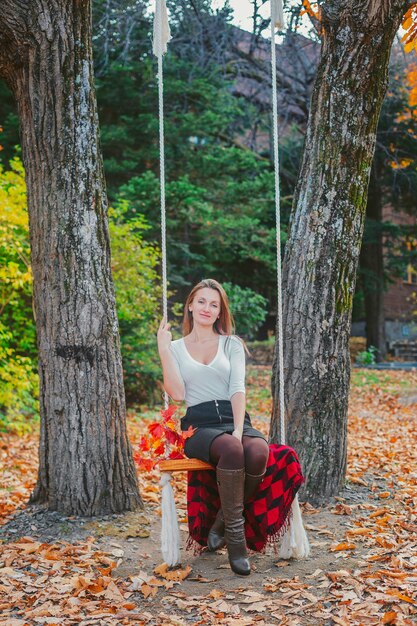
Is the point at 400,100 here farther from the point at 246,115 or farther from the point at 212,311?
the point at 212,311

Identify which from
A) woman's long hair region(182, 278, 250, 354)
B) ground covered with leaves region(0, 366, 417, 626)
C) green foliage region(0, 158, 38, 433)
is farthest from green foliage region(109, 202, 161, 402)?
woman's long hair region(182, 278, 250, 354)

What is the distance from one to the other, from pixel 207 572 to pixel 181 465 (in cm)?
64

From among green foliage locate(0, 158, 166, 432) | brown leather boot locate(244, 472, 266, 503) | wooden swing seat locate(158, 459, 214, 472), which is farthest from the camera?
green foliage locate(0, 158, 166, 432)

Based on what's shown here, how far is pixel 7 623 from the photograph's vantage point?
9.96ft

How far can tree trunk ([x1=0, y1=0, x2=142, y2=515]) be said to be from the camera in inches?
165

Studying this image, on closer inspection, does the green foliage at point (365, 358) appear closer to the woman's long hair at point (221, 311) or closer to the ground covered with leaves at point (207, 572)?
the ground covered with leaves at point (207, 572)

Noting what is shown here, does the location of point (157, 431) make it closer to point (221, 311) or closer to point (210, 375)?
point (210, 375)

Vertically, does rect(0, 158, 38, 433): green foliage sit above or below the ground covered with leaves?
above

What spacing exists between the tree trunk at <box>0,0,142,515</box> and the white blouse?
2.01 ft

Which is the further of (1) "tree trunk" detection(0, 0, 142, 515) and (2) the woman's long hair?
(1) "tree trunk" detection(0, 0, 142, 515)

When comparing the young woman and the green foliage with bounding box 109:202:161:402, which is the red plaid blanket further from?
the green foliage with bounding box 109:202:161:402

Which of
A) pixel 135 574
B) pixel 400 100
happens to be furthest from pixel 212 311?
pixel 400 100

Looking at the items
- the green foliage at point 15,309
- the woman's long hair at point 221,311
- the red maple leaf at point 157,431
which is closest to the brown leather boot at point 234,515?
the red maple leaf at point 157,431

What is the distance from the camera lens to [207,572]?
146 inches
